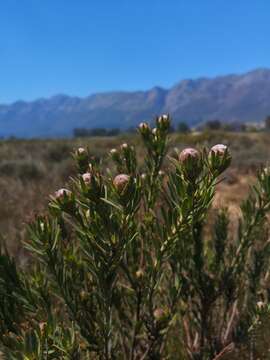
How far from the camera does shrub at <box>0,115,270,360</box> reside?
42.4 inches

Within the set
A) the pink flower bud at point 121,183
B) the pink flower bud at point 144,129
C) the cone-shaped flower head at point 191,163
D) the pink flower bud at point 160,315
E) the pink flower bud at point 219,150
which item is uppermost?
the pink flower bud at point 144,129

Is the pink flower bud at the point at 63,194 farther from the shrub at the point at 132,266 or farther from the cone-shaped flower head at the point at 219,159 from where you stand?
the cone-shaped flower head at the point at 219,159

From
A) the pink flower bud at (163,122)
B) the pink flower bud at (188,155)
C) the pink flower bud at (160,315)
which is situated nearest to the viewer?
the pink flower bud at (188,155)

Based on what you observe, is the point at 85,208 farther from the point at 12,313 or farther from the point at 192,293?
the point at 192,293

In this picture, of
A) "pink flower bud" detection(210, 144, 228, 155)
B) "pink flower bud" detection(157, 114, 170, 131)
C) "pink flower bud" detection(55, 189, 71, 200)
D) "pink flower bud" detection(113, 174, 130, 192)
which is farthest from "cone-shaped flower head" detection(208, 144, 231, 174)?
"pink flower bud" detection(157, 114, 170, 131)

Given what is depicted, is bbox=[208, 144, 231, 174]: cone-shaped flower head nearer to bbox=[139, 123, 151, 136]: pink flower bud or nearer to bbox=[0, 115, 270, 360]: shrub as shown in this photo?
bbox=[0, 115, 270, 360]: shrub

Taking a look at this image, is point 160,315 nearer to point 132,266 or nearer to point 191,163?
point 132,266

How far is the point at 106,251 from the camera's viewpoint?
44.4 inches

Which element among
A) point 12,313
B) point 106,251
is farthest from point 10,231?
point 106,251

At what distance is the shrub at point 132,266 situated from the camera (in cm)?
108

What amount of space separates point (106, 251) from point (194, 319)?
1032mm

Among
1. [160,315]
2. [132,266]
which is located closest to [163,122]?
[132,266]

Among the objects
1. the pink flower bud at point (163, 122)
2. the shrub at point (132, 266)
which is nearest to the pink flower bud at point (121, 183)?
the shrub at point (132, 266)

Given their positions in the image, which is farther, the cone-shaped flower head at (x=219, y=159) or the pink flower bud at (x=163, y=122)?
the pink flower bud at (x=163, y=122)
